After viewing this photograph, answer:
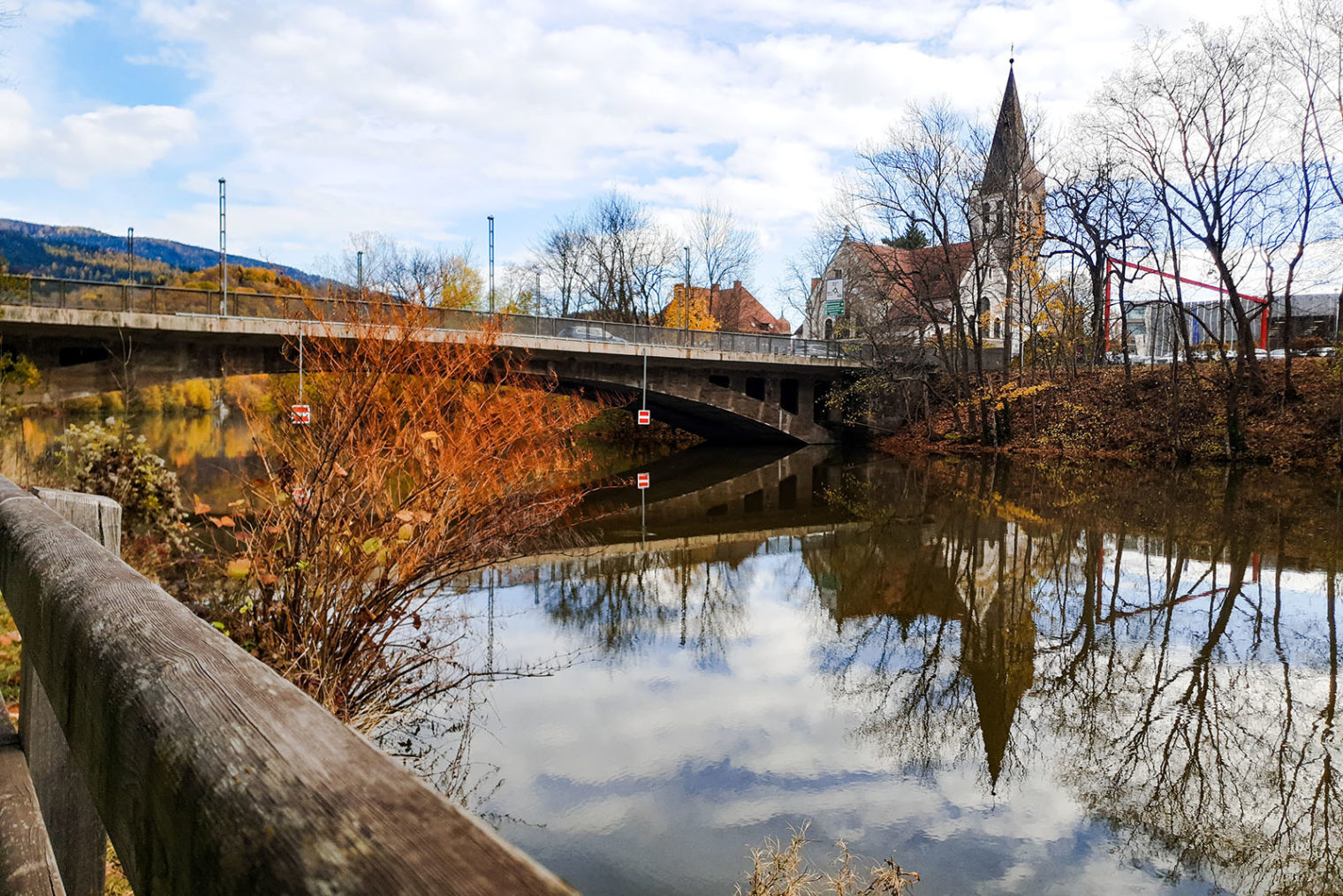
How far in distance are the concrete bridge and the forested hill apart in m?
41.7

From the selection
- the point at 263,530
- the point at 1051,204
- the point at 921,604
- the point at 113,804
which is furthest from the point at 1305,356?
the point at 113,804

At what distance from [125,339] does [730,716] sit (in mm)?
19240

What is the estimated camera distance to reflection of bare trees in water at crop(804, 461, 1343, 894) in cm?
588

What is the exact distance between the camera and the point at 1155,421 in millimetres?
28938

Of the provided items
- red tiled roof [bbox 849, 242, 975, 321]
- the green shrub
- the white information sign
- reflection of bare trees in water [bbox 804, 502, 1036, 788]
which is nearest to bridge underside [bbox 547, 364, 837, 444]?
red tiled roof [bbox 849, 242, 975, 321]

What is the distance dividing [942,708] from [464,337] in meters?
10.6

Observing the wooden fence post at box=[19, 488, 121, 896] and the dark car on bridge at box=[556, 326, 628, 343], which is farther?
the dark car on bridge at box=[556, 326, 628, 343]

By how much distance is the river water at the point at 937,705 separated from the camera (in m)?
5.59

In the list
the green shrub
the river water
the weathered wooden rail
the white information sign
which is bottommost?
the river water

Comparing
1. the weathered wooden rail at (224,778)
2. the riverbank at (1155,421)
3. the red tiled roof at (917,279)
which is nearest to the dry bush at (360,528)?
the weathered wooden rail at (224,778)

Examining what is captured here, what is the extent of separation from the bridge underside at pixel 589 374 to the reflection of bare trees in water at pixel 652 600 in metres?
4.56

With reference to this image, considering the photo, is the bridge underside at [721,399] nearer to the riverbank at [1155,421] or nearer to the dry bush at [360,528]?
the riverbank at [1155,421]

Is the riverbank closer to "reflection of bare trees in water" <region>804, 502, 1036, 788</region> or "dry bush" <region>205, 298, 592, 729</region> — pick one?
"reflection of bare trees in water" <region>804, 502, 1036, 788</region>

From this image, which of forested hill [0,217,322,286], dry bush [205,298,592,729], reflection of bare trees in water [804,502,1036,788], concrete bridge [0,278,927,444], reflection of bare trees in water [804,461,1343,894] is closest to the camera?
reflection of bare trees in water [804,461,1343,894]
